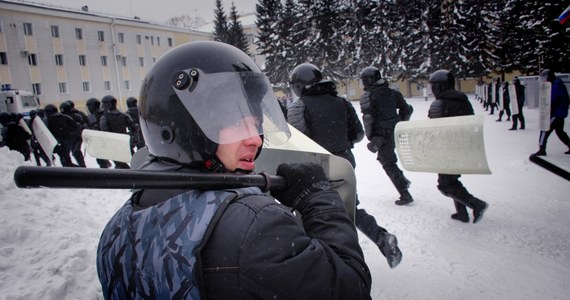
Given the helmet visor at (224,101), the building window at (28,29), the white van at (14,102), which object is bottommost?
the helmet visor at (224,101)

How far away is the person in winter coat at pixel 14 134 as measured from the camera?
1011 cm

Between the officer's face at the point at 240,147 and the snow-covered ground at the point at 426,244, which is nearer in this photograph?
the officer's face at the point at 240,147

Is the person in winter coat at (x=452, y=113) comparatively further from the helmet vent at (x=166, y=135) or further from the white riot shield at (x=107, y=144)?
the white riot shield at (x=107, y=144)

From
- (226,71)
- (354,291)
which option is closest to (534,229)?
(354,291)

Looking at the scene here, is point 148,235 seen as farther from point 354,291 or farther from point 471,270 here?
point 471,270

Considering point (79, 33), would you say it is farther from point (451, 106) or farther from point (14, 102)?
point (451, 106)

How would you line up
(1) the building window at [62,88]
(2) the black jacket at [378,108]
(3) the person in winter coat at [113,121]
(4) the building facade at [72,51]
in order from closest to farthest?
1. (2) the black jacket at [378,108]
2. (3) the person in winter coat at [113,121]
3. (4) the building facade at [72,51]
4. (1) the building window at [62,88]

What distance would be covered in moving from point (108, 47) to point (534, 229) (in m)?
40.6

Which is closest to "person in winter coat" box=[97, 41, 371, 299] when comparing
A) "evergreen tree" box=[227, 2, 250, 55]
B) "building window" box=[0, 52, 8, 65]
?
"building window" box=[0, 52, 8, 65]

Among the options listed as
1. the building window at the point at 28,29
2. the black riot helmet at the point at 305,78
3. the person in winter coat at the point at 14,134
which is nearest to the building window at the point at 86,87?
the building window at the point at 28,29

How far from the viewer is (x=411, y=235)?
405 cm

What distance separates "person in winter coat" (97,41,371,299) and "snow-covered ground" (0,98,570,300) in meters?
2.04

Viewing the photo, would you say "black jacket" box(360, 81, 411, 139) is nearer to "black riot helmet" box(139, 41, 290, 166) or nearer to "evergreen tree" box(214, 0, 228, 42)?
"black riot helmet" box(139, 41, 290, 166)

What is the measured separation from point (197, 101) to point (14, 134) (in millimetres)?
11673
